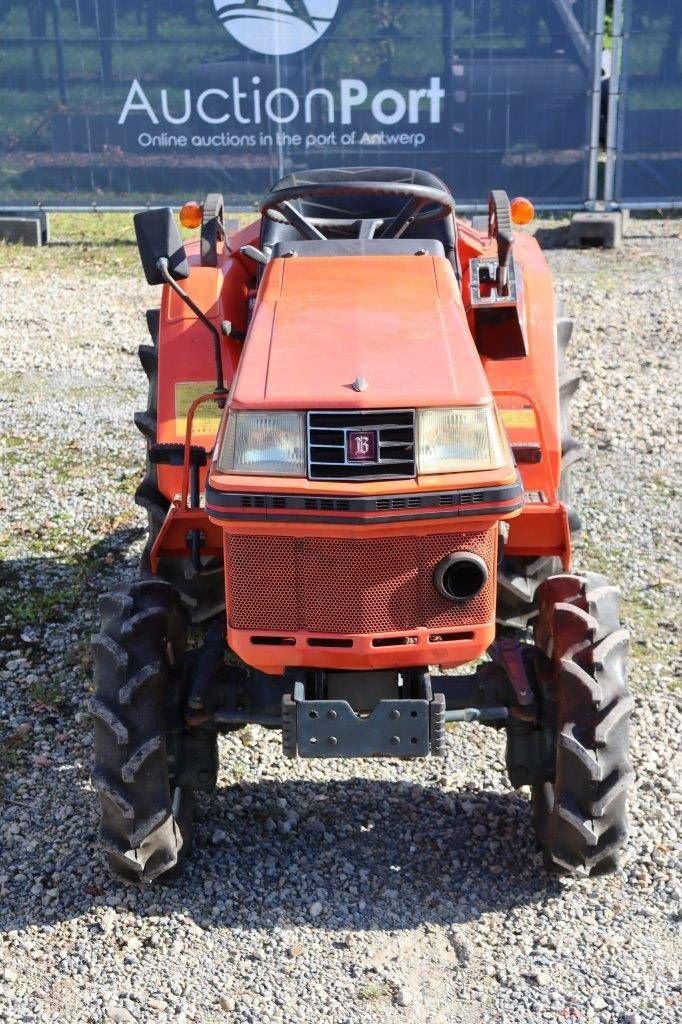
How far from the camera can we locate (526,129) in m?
12.4

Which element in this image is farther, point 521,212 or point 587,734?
point 521,212

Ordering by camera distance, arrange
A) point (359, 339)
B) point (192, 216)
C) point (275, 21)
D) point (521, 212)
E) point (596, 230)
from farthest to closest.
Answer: point (275, 21)
point (596, 230)
point (192, 216)
point (521, 212)
point (359, 339)

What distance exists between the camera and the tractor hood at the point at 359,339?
3250 millimetres

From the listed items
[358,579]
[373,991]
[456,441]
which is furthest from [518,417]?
[373,991]

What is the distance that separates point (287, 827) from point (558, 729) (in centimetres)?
99

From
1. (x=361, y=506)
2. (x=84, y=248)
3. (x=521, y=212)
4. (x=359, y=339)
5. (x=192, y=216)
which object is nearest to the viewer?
(x=361, y=506)

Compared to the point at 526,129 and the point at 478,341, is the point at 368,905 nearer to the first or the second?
the point at 478,341

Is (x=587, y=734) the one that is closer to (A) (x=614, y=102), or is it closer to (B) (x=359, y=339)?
(B) (x=359, y=339)

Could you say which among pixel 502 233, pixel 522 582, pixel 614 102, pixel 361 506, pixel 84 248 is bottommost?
pixel 84 248

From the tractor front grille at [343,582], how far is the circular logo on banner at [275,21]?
33.1ft

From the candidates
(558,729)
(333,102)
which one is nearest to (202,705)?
(558,729)

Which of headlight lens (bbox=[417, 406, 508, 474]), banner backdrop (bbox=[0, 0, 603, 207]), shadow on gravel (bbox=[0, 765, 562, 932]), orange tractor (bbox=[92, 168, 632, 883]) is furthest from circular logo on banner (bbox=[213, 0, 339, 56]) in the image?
headlight lens (bbox=[417, 406, 508, 474])

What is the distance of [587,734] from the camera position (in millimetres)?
3512

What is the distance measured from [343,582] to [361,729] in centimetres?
39
